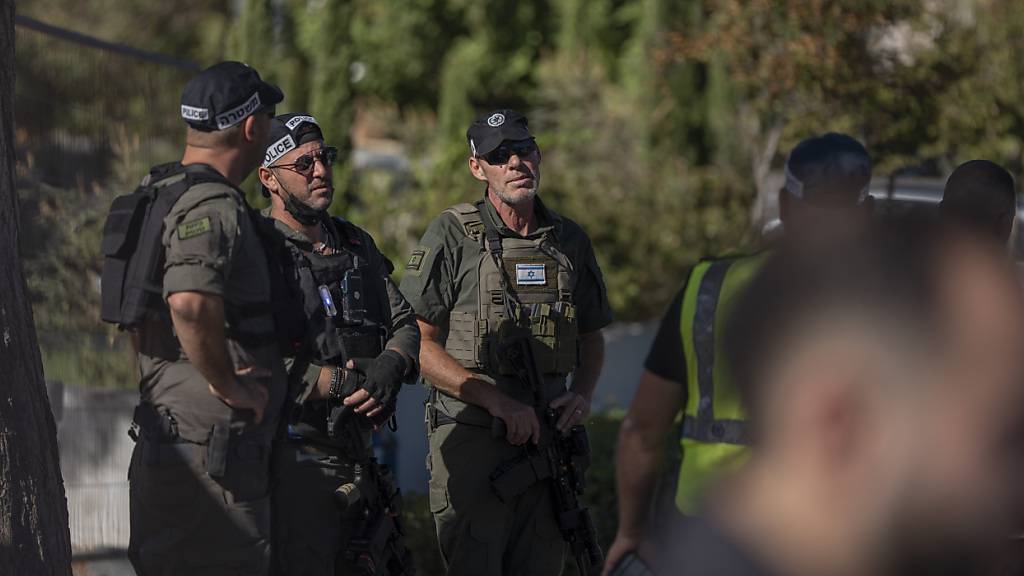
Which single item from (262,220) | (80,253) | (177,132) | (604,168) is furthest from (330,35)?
(262,220)

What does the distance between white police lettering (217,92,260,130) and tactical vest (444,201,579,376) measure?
137 centimetres

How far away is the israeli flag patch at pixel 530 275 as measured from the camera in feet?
17.5

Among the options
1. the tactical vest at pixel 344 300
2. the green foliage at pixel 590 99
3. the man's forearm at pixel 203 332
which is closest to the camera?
the man's forearm at pixel 203 332

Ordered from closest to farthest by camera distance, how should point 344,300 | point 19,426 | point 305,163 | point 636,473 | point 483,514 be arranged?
point 636,473, point 19,426, point 344,300, point 305,163, point 483,514

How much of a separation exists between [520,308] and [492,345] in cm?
17

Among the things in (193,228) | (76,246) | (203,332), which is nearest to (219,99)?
(193,228)

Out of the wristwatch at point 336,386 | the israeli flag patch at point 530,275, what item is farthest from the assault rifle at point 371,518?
the israeli flag patch at point 530,275

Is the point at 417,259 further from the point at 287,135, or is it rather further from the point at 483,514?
the point at 483,514

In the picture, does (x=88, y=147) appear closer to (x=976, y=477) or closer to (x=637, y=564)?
(x=637, y=564)

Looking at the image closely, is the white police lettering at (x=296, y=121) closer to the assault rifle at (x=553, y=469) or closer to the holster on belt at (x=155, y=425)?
the assault rifle at (x=553, y=469)

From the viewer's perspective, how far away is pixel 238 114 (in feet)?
13.5

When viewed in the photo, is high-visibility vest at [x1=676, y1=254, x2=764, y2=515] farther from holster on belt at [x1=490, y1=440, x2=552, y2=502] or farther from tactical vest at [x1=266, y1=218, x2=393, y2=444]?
holster on belt at [x1=490, y1=440, x2=552, y2=502]

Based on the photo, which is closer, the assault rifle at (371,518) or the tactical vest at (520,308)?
the assault rifle at (371,518)

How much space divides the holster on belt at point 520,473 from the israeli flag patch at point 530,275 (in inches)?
24.2
